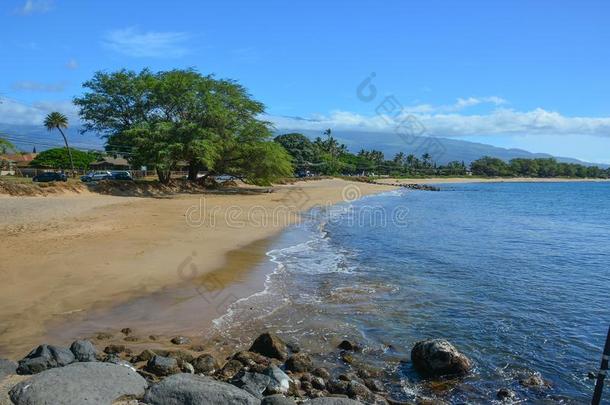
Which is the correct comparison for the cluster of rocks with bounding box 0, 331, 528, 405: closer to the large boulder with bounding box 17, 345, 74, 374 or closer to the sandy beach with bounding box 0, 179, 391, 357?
the large boulder with bounding box 17, 345, 74, 374

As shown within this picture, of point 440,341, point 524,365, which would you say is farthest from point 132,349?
point 524,365

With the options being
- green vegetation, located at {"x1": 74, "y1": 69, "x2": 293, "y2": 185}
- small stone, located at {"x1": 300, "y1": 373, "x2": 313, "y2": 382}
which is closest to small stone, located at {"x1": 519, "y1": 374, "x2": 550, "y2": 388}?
small stone, located at {"x1": 300, "y1": 373, "x2": 313, "y2": 382}

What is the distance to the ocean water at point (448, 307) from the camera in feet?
27.8

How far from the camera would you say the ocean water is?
8.46m

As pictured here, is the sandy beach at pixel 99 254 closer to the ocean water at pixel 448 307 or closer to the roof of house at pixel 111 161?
the ocean water at pixel 448 307

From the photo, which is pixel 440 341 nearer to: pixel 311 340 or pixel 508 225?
pixel 311 340

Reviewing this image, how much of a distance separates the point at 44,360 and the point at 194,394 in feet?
8.55

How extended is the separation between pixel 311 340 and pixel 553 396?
4145 mm

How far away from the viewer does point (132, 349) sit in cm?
849

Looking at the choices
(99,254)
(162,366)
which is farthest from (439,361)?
(99,254)

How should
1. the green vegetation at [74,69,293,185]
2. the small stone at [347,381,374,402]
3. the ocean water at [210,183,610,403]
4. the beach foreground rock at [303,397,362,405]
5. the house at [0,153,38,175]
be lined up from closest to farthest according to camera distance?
1. the beach foreground rock at [303,397,362,405]
2. the small stone at [347,381,374,402]
3. the ocean water at [210,183,610,403]
4. the green vegetation at [74,69,293,185]
5. the house at [0,153,38,175]

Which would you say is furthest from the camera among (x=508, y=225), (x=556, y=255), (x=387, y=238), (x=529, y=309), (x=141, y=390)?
(x=508, y=225)

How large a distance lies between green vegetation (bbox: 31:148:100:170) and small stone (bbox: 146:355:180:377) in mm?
72381

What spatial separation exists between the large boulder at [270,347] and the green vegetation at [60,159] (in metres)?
72.0
